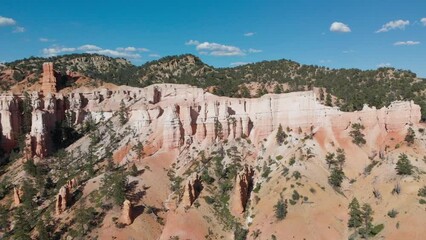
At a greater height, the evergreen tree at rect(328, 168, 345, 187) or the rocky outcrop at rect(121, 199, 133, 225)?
the evergreen tree at rect(328, 168, 345, 187)

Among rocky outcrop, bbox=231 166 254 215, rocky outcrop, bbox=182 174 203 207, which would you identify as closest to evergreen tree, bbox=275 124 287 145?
rocky outcrop, bbox=231 166 254 215

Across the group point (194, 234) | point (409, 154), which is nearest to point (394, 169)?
point (409, 154)

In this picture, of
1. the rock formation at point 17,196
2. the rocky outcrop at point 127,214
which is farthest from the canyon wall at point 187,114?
the rocky outcrop at point 127,214

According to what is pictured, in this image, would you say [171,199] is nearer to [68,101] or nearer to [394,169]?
[394,169]

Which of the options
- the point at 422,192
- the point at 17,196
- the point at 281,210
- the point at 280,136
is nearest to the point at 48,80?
the point at 17,196

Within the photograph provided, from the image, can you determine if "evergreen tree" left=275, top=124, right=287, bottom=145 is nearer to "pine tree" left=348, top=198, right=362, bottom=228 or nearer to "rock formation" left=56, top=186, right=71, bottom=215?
"pine tree" left=348, top=198, right=362, bottom=228

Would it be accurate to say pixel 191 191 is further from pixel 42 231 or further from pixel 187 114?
pixel 42 231
